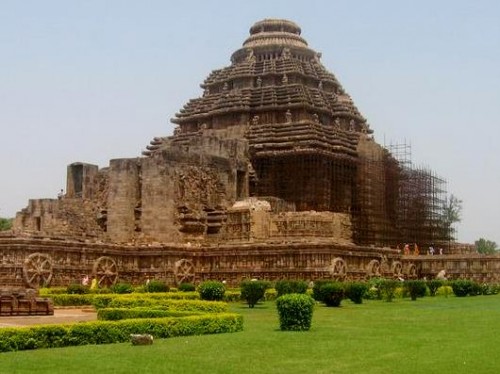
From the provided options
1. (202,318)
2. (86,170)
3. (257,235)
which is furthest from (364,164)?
(202,318)

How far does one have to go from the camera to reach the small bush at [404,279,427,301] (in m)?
34.5

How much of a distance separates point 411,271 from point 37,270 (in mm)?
25245

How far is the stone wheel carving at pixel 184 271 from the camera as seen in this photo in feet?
143

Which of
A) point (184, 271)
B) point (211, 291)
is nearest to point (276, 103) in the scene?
point (184, 271)

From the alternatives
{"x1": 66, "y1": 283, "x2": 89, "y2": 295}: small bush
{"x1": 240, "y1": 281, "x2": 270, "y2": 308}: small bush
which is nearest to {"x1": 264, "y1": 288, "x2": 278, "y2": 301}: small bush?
{"x1": 240, "y1": 281, "x2": 270, "y2": 308}: small bush

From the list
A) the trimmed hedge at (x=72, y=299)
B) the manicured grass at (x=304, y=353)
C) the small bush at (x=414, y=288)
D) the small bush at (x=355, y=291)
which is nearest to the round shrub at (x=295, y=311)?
the manicured grass at (x=304, y=353)

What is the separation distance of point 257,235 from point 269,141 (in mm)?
10793

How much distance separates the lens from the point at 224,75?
6419 centimetres

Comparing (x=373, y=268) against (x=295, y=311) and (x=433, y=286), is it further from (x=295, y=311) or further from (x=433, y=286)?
(x=295, y=311)

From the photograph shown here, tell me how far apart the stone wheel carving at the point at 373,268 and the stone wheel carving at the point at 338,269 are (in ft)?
10.7

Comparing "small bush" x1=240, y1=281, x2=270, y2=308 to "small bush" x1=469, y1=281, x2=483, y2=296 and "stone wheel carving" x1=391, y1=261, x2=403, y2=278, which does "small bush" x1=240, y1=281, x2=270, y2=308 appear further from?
"stone wheel carving" x1=391, y1=261, x2=403, y2=278

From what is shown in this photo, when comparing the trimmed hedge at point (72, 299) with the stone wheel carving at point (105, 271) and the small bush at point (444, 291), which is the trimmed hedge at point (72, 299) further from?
the small bush at point (444, 291)

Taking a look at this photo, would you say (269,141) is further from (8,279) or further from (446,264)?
(8,279)

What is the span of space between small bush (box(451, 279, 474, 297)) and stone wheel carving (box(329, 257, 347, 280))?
607cm
